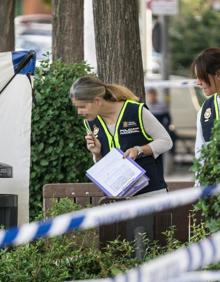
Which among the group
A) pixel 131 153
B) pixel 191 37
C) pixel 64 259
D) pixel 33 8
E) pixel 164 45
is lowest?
pixel 191 37

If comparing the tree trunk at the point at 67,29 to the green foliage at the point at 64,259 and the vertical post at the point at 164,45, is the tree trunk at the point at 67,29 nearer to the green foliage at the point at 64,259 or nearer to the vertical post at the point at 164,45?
the green foliage at the point at 64,259

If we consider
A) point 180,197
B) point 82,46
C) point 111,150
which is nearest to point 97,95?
point 111,150

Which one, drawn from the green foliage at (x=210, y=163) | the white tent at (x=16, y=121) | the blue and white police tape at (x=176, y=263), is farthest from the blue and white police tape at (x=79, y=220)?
the white tent at (x=16, y=121)

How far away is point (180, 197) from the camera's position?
4.43 m

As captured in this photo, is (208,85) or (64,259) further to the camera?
(208,85)

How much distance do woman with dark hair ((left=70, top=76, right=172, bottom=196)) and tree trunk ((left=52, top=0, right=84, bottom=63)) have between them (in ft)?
11.2

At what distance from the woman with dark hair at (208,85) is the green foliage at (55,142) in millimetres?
1962

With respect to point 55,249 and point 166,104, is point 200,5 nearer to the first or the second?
point 166,104

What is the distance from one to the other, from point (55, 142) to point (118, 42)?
0.93m

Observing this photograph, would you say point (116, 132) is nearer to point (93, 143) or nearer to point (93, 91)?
point (93, 143)

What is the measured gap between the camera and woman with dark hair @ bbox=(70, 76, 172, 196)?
7.22 m

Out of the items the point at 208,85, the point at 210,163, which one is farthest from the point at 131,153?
the point at 210,163

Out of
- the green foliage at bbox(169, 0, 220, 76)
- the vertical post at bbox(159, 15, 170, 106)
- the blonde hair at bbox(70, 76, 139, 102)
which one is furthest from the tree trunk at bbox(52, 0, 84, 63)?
the green foliage at bbox(169, 0, 220, 76)

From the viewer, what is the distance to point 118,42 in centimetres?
911
